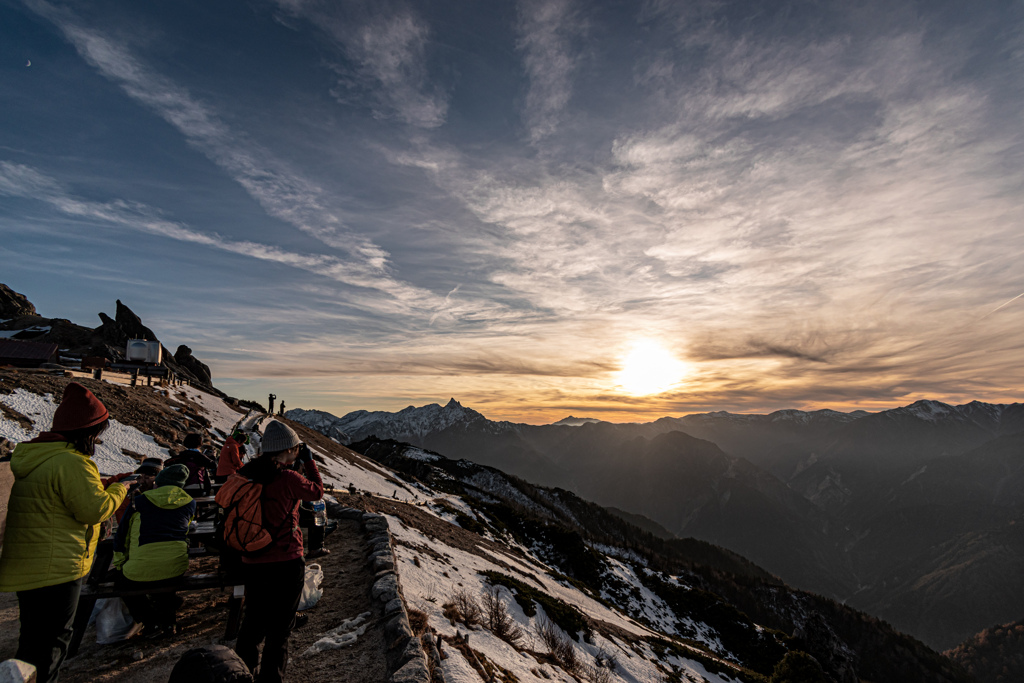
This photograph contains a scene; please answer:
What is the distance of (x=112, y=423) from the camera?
19.4m

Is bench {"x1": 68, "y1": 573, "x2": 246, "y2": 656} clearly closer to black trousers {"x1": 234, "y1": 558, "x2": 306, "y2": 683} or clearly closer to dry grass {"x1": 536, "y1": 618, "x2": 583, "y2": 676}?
black trousers {"x1": 234, "y1": 558, "x2": 306, "y2": 683}

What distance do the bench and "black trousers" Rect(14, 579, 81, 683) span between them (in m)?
1.55

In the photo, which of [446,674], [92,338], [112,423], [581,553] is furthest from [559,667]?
[92,338]

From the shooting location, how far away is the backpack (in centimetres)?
453

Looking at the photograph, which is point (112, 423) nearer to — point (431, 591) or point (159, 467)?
point (159, 467)

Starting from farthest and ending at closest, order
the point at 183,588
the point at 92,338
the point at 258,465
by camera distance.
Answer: the point at 92,338
the point at 183,588
the point at 258,465

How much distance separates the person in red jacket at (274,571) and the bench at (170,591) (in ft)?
4.58

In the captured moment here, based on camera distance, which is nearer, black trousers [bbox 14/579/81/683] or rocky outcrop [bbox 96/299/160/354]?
black trousers [bbox 14/579/81/683]

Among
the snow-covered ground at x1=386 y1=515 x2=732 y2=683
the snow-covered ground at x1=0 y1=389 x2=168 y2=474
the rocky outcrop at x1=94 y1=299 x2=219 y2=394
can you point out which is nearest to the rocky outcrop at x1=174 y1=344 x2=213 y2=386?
the rocky outcrop at x1=94 y1=299 x2=219 y2=394

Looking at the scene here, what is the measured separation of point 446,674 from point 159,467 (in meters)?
5.83

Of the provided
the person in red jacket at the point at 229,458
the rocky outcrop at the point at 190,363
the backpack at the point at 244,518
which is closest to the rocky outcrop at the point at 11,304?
the rocky outcrop at the point at 190,363

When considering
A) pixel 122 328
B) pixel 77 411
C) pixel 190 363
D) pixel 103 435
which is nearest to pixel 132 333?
pixel 122 328

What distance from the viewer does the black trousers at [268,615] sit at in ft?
15.0

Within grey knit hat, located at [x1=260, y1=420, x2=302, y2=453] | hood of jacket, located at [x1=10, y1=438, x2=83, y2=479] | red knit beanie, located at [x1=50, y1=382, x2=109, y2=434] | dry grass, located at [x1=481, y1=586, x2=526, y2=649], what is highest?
red knit beanie, located at [x1=50, y1=382, x2=109, y2=434]
